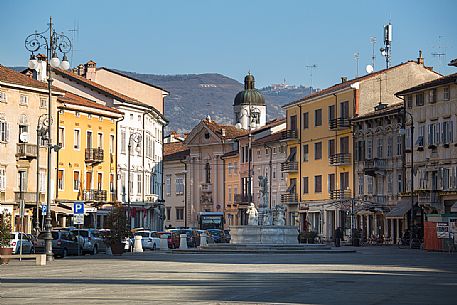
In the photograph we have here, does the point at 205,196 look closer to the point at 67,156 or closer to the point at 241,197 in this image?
the point at 241,197

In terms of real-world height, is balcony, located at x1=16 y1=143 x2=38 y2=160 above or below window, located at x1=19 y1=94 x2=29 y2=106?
below

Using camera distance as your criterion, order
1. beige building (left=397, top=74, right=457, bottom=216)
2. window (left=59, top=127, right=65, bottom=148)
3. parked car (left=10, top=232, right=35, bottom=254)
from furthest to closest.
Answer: window (left=59, top=127, right=65, bottom=148)
beige building (left=397, top=74, right=457, bottom=216)
parked car (left=10, top=232, right=35, bottom=254)

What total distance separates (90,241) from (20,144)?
16.8m

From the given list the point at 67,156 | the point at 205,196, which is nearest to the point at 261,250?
the point at 67,156

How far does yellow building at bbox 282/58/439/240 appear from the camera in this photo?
8944 centimetres

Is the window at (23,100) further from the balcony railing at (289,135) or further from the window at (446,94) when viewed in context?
the balcony railing at (289,135)

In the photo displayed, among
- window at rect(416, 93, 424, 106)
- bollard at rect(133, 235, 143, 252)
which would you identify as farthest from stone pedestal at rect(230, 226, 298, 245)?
window at rect(416, 93, 424, 106)

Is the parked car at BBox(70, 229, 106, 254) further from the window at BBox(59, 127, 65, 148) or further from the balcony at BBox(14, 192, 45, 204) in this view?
the window at BBox(59, 127, 65, 148)

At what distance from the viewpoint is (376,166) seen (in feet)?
273

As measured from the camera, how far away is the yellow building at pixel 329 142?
89438 mm

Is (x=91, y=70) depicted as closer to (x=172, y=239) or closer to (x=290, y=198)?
(x=290, y=198)

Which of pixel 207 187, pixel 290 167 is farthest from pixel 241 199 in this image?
pixel 290 167

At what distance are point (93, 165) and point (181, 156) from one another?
160 ft

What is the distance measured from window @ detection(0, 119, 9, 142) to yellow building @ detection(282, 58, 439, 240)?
89.0 ft
